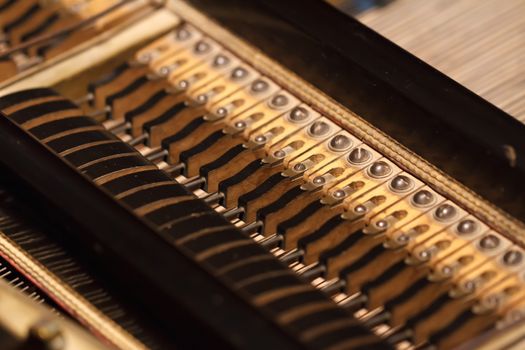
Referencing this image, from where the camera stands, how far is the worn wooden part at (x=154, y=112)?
266cm

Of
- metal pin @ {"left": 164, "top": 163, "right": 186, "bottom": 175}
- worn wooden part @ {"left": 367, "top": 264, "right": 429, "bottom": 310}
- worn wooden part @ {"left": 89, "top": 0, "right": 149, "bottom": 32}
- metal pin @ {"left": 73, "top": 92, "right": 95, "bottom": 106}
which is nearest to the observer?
worn wooden part @ {"left": 367, "top": 264, "right": 429, "bottom": 310}

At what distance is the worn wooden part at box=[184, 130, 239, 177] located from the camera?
2.52 metres

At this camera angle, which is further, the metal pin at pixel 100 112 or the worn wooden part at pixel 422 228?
the metal pin at pixel 100 112

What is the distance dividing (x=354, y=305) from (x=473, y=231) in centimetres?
29

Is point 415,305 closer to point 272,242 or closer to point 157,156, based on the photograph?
point 272,242

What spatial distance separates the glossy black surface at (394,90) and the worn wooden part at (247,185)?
10.4 inches

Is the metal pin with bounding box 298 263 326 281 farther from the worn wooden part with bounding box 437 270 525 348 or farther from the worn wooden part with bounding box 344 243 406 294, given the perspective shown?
the worn wooden part with bounding box 437 270 525 348

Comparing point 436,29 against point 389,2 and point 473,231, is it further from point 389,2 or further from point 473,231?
point 473,231

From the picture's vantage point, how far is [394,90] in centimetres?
244

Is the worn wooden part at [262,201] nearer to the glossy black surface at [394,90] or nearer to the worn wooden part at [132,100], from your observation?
the glossy black surface at [394,90]

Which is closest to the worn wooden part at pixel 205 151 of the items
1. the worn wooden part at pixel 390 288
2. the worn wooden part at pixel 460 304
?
the worn wooden part at pixel 390 288

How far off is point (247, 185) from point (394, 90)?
1.22ft

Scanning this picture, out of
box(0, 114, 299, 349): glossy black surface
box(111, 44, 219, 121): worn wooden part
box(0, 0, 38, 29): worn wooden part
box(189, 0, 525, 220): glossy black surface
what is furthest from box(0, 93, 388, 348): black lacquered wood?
box(0, 0, 38, 29): worn wooden part

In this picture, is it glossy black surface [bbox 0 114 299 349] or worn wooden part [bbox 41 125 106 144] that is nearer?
glossy black surface [bbox 0 114 299 349]
